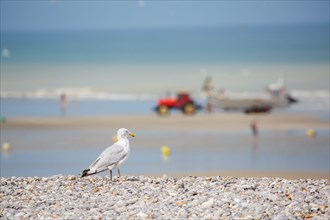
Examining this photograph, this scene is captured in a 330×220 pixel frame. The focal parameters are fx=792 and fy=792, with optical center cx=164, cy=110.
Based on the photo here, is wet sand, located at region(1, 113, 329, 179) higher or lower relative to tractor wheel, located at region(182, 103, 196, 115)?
lower

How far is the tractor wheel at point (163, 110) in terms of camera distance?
25.4 m

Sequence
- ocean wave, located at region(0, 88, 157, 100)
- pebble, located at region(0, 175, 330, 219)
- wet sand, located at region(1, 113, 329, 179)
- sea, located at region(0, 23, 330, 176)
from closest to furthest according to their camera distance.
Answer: pebble, located at region(0, 175, 330, 219) → sea, located at region(0, 23, 330, 176) → wet sand, located at region(1, 113, 329, 179) → ocean wave, located at region(0, 88, 157, 100)

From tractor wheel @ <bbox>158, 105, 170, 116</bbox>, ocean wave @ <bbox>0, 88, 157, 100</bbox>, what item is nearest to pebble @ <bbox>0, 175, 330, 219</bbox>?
tractor wheel @ <bbox>158, 105, 170, 116</bbox>

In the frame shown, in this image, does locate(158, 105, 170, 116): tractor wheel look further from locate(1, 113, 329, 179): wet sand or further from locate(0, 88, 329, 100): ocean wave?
locate(0, 88, 329, 100): ocean wave

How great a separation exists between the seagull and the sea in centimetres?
384

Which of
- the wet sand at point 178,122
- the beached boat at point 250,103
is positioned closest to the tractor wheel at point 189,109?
the wet sand at point 178,122

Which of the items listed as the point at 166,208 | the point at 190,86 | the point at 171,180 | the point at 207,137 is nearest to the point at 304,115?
the point at 207,137

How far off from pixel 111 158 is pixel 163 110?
16.6 meters

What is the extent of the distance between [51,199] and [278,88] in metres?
25.3

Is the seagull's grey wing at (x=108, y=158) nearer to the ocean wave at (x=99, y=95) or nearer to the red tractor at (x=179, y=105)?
the red tractor at (x=179, y=105)

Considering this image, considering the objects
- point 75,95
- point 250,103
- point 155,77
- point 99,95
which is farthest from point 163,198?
point 155,77

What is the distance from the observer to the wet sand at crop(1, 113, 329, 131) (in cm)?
2136

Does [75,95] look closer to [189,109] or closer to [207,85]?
[207,85]

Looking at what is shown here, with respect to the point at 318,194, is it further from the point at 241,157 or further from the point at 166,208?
the point at 241,157
